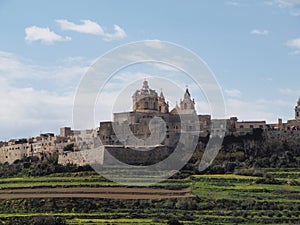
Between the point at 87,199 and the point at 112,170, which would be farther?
the point at 112,170

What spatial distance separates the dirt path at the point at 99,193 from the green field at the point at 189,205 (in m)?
0.53

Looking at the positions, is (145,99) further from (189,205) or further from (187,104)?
(189,205)

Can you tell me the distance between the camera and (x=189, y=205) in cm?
4056

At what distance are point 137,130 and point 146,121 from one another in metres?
0.93

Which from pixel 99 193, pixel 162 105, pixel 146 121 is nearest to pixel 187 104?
pixel 162 105

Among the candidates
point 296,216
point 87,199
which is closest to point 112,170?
point 87,199

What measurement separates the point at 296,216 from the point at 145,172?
10754 millimetres

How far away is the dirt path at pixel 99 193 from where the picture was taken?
42.2 metres

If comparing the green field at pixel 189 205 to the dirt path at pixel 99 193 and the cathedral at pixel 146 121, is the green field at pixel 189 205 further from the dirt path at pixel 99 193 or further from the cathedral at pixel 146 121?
the cathedral at pixel 146 121

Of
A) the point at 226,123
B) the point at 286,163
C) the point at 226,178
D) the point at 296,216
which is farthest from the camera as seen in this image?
the point at 226,123

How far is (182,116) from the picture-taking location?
54094 mm

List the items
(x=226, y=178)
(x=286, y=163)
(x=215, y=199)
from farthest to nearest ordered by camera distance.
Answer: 1. (x=286, y=163)
2. (x=226, y=178)
3. (x=215, y=199)

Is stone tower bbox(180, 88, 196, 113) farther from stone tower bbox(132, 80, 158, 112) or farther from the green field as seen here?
the green field

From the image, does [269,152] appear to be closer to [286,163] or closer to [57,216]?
[286,163]
